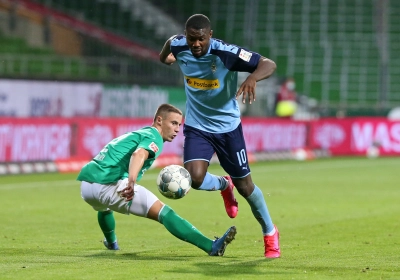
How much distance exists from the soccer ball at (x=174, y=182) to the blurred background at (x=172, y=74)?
1088 centimetres

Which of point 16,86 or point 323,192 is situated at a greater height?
point 16,86

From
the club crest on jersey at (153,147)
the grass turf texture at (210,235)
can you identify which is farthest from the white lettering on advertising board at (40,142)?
the club crest on jersey at (153,147)

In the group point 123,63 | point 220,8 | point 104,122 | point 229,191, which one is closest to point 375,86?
point 220,8

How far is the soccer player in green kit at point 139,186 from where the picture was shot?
829 centimetres

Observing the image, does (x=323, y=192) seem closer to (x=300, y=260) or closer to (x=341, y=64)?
(x=300, y=260)

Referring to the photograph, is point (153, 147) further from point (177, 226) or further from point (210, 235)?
point (210, 235)

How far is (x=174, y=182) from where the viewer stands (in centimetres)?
825

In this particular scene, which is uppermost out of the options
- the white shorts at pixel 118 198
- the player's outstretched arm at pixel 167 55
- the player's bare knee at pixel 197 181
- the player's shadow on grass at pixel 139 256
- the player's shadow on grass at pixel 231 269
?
the player's outstretched arm at pixel 167 55

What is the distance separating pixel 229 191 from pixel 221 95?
107cm

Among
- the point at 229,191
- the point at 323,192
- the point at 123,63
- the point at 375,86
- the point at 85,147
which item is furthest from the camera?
the point at 375,86

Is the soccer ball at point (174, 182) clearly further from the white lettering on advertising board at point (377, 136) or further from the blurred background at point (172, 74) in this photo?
the white lettering on advertising board at point (377, 136)

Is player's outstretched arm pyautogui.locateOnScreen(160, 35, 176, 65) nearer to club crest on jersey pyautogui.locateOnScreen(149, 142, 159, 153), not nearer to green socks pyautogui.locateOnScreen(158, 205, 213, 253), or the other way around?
club crest on jersey pyautogui.locateOnScreen(149, 142, 159, 153)

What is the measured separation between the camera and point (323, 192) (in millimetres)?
16859

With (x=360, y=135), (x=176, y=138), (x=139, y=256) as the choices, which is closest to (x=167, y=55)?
(x=139, y=256)
